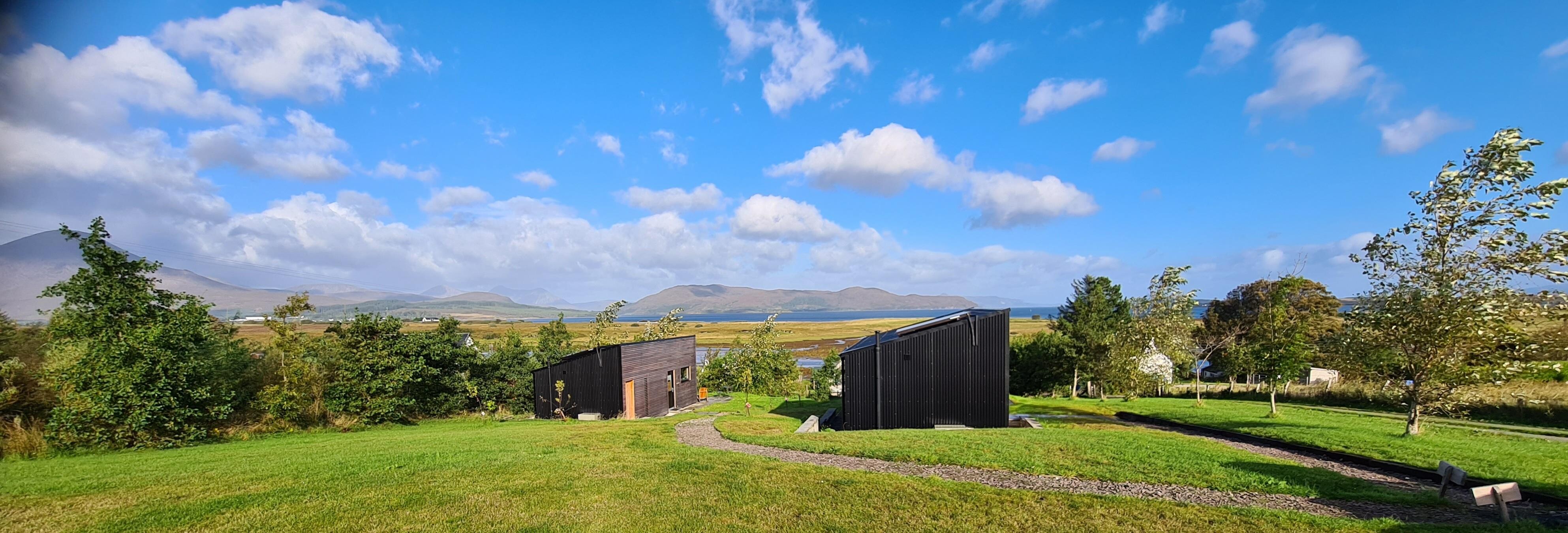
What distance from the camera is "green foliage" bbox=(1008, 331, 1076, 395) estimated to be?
36.4m

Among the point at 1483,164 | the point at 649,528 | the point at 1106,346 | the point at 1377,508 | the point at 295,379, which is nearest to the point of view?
the point at 649,528

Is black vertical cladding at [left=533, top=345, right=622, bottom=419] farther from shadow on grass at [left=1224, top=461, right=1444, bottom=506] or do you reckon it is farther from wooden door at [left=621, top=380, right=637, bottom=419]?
shadow on grass at [left=1224, top=461, right=1444, bottom=506]

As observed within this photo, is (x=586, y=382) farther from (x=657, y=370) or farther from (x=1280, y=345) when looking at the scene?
(x=1280, y=345)

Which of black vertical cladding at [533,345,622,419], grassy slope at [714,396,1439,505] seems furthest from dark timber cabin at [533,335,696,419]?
grassy slope at [714,396,1439,505]

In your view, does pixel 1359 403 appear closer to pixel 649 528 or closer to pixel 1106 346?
pixel 1106 346

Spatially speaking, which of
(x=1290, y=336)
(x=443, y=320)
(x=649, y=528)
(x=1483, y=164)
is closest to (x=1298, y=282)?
(x=1290, y=336)

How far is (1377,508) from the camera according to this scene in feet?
22.0

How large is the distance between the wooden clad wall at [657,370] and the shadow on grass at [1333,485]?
704 inches

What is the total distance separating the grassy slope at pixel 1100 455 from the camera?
781cm

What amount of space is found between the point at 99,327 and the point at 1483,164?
93.0 ft

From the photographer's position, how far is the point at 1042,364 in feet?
124

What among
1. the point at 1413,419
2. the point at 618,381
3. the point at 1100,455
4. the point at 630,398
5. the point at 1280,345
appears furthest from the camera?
the point at 630,398

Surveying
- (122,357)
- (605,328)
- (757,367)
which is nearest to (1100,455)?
(122,357)

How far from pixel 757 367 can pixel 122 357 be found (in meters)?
22.6
